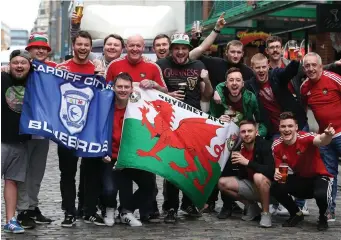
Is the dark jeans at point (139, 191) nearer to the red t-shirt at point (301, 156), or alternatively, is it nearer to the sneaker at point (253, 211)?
the sneaker at point (253, 211)

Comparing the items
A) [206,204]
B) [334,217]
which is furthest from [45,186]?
[334,217]

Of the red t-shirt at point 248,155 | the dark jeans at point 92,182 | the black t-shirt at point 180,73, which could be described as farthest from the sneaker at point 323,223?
the dark jeans at point 92,182

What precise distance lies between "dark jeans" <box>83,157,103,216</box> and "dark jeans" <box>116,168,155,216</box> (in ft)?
0.71

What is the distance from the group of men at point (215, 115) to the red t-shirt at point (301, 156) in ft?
0.04

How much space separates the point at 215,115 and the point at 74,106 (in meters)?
1.79

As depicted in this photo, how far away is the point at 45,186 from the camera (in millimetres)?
11617

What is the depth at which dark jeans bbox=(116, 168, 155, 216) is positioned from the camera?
866 cm

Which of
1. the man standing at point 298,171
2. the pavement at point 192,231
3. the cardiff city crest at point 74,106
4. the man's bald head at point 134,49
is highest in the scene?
the man's bald head at point 134,49

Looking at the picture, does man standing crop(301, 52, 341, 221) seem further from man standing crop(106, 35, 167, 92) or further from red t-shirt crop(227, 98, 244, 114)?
man standing crop(106, 35, 167, 92)

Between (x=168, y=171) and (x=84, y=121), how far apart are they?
1.07m

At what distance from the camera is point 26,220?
8.30 metres

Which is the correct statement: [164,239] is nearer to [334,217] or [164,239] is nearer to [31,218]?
[31,218]

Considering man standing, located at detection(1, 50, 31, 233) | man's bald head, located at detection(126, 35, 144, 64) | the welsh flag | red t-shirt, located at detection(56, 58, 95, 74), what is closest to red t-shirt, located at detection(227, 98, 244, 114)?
the welsh flag

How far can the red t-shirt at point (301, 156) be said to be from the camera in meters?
A: 8.52
